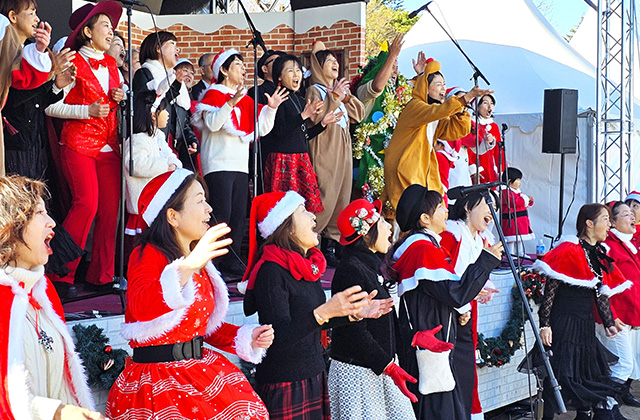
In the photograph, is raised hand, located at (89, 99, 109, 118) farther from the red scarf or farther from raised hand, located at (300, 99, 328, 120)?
the red scarf

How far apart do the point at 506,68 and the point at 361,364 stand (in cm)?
748

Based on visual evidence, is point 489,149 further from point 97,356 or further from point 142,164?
point 97,356

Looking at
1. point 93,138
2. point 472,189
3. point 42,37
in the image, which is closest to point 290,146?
point 93,138

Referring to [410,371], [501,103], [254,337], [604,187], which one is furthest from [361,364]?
[501,103]

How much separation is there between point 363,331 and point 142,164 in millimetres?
1833

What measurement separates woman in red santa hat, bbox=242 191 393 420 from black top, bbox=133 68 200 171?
1902mm

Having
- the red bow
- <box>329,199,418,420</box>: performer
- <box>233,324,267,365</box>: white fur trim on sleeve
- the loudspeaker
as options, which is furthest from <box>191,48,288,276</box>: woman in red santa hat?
the loudspeaker

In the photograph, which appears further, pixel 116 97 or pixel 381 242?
pixel 116 97

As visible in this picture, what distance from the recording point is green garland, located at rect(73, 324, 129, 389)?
377 centimetres

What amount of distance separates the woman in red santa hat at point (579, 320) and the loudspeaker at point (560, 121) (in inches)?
106

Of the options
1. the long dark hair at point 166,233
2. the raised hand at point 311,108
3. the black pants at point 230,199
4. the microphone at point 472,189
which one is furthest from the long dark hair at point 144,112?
the long dark hair at point 166,233

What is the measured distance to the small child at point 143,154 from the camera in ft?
15.9

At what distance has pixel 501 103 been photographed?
10.2 meters

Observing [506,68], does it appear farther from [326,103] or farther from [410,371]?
[410,371]
